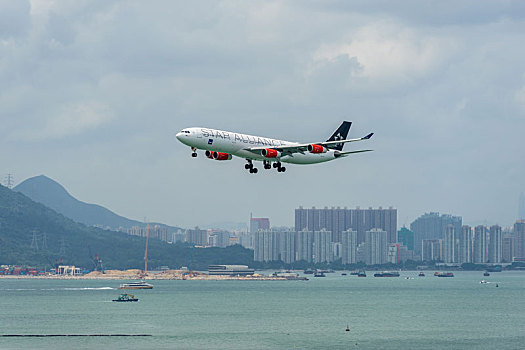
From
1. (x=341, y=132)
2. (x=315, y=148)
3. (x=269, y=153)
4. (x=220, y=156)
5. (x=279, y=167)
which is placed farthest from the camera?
(x=341, y=132)

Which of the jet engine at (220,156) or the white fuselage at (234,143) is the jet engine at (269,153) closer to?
the white fuselage at (234,143)

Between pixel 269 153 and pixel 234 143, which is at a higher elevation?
pixel 234 143

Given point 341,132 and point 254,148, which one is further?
point 341,132

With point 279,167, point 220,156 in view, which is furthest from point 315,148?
point 220,156

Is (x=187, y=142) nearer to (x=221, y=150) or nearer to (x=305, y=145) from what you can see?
(x=221, y=150)

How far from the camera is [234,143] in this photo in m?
150

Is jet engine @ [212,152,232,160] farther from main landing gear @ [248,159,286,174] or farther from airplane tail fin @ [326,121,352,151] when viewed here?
airplane tail fin @ [326,121,352,151]

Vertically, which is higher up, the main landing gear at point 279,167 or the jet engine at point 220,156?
the jet engine at point 220,156

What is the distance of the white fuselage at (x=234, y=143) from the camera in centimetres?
14300

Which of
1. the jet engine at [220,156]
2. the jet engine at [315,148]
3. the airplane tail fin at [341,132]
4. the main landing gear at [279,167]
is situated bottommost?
the main landing gear at [279,167]

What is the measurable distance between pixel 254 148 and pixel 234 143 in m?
4.86

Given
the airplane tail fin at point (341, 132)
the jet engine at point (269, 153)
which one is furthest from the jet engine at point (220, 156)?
the airplane tail fin at point (341, 132)

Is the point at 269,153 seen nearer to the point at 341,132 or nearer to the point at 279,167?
the point at 279,167

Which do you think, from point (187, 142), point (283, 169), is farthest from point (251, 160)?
point (187, 142)
